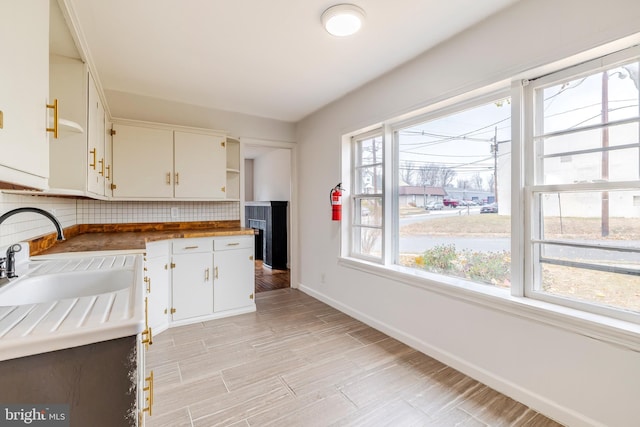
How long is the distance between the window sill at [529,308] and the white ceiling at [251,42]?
1.85 metres

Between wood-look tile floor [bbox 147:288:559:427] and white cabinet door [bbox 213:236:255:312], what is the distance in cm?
39

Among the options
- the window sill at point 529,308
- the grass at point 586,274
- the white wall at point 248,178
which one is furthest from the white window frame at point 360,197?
the white wall at point 248,178

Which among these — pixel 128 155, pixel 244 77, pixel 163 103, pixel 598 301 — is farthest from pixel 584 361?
pixel 163 103

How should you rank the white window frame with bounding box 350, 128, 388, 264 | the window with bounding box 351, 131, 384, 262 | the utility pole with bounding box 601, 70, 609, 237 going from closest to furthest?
the utility pole with bounding box 601, 70, 609, 237 → the white window frame with bounding box 350, 128, 388, 264 → the window with bounding box 351, 131, 384, 262

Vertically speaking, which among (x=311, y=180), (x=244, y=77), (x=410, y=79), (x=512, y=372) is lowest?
(x=512, y=372)

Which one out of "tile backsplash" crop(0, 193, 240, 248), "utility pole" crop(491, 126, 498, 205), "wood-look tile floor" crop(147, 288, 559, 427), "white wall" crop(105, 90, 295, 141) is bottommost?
"wood-look tile floor" crop(147, 288, 559, 427)

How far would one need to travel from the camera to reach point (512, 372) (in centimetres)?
185

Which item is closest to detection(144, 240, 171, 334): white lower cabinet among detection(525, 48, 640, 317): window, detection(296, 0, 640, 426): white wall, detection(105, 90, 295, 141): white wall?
detection(105, 90, 295, 141): white wall

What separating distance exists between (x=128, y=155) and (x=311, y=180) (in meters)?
2.10

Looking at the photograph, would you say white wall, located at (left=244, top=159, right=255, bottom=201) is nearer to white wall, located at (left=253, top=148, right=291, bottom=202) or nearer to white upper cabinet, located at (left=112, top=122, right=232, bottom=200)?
white wall, located at (left=253, top=148, right=291, bottom=202)

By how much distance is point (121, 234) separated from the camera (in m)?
3.06

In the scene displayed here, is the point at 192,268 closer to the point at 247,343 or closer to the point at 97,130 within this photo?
the point at 247,343

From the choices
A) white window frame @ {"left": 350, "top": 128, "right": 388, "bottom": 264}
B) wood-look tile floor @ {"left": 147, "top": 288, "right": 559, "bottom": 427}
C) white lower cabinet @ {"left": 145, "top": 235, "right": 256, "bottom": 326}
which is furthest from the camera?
white window frame @ {"left": 350, "top": 128, "right": 388, "bottom": 264}

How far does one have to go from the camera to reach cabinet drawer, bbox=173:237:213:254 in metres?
3.01
